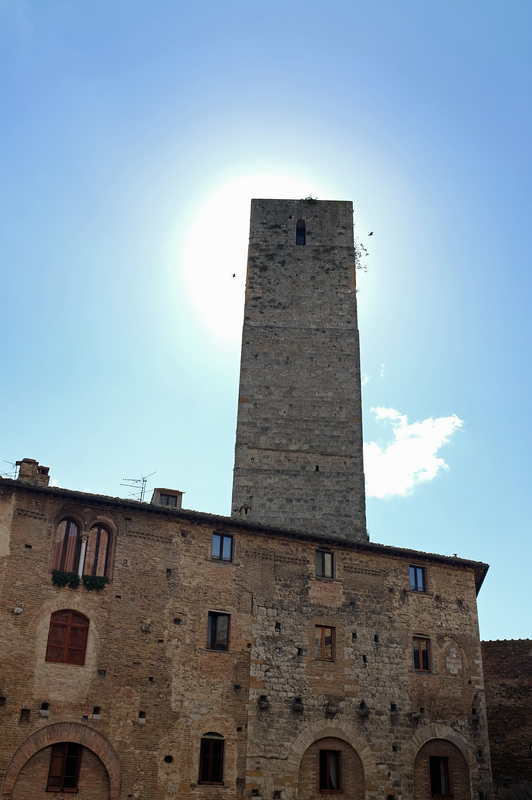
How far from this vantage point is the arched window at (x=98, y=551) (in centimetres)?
2083

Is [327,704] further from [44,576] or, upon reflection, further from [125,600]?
[44,576]

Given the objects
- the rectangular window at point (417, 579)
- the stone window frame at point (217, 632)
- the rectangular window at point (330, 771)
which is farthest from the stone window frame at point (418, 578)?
the stone window frame at point (217, 632)

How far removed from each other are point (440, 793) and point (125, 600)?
10.6 m

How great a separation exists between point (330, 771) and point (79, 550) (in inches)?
359

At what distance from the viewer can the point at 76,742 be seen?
19.1 m

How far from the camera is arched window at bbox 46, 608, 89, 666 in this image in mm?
19688

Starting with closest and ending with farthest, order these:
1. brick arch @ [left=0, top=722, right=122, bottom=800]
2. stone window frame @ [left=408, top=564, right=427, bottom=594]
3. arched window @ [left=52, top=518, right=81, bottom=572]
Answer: brick arch @ [left=0, top=722, right=122, bottom=800] < arched window @ [left=52, top=518, right=81, bottom=572] < stone window frame @ [left=408, top=564, right=427, bottom=594]

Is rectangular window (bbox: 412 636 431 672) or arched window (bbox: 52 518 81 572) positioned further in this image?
rectangular window (bbox: 412 636 431 672)

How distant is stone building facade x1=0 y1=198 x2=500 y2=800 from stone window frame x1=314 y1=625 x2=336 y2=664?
6 cm

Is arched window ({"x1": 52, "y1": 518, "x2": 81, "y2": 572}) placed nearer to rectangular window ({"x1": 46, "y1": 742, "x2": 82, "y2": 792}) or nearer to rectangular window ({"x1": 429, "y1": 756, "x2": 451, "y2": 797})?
rectangular window ({"x1": 46, "y1": 742, "x2": 82, "y2": 792})

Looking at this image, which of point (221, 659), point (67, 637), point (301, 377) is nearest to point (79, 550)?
point (67, 637)

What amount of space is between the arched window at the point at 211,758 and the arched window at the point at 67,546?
5601mm

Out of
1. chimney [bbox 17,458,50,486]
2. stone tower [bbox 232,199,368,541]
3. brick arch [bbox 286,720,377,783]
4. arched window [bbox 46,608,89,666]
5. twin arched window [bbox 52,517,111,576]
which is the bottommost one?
brick arch [bbox 286,720,377,783]

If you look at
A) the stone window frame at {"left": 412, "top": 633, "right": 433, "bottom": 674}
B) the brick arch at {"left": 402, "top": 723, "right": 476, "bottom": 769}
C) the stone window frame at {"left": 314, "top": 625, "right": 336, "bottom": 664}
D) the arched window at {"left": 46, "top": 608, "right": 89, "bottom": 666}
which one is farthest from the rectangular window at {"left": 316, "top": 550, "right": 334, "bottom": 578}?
the arched window at {"left": 46, "top": 608, "right": 89, "bottom": 666}
